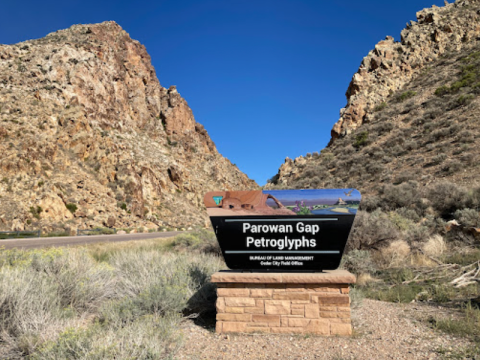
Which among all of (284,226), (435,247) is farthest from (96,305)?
(435,247)

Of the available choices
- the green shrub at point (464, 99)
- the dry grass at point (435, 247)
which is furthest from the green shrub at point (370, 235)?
the green shrub at point (464, 99)

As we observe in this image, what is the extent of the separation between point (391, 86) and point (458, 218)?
26132 mm

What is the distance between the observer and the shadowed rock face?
112 feet

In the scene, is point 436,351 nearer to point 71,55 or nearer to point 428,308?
point 428,308

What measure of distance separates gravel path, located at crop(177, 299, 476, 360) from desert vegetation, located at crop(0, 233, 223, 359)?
0.50m

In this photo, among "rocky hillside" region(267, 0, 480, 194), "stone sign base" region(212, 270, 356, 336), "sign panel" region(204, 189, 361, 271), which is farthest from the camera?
"rocky hillside" region(267, 0, 480, 194)

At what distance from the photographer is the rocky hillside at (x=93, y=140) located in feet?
97.2

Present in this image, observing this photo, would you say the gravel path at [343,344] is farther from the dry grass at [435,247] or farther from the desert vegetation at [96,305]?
the dry grass at [435,247]

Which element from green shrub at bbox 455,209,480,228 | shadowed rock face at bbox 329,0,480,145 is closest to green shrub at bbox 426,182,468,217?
green shrub at bbox 455,209,480,228

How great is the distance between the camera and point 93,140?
40000mm

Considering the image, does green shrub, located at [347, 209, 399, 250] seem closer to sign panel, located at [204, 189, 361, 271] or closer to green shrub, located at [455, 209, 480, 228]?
green shrub, located at [455, 209, 480, 228]

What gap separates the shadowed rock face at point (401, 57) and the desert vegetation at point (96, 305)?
29.7 m

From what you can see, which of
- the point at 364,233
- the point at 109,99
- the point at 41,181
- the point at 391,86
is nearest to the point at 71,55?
the point at 109,99

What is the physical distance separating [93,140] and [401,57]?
38.4m
